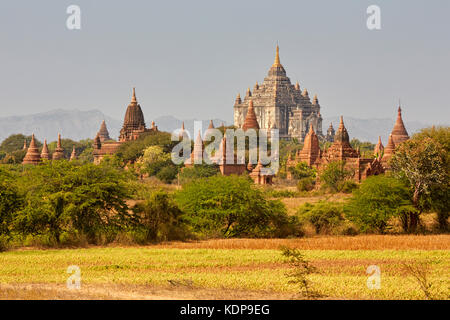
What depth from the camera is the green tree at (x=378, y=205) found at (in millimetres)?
31656

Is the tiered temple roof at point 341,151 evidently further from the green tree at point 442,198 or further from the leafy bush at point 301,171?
the green tree at point 442,198

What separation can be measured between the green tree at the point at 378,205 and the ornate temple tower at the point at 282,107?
422ft

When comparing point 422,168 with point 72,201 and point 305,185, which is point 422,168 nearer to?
point 72,201

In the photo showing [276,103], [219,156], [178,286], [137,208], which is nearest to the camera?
[178,286]

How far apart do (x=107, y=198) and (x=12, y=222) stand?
3435 millimetres

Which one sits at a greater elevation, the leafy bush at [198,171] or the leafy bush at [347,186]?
the leafy bush at [198,171]

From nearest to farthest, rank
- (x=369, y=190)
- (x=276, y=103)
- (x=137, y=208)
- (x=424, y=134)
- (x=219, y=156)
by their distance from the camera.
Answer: (x=137, y=208)
(x=369, y=190)
(x=424, y=134)
(x=219, y=156)
(x=276, y=103)

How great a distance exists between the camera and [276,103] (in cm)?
16675

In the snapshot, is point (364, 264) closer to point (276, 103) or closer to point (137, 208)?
point (137, 208)

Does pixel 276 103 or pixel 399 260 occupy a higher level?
pixel 276 103

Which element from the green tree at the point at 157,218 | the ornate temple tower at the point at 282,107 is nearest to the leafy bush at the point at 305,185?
the green tree at the point at 157,218
